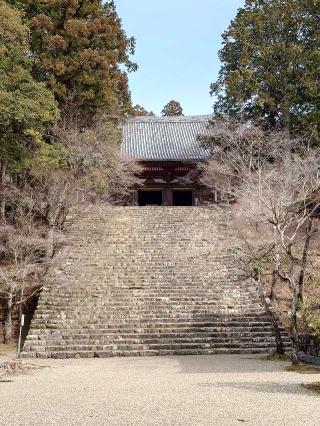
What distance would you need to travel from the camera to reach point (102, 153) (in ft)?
58.3

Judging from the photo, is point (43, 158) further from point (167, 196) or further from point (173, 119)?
point (173, 119)

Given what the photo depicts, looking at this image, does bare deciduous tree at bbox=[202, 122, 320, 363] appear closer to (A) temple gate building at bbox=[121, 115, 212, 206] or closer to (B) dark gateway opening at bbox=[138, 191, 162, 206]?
(A) temple gate building at bbox=[121, 115, 212, 206]

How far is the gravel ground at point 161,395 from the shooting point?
5559 mm

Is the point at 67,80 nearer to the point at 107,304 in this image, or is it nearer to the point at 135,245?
the point at 135,245

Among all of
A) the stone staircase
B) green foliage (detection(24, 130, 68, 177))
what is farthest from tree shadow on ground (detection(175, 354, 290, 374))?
green foliage (detection(24, 130, 68, 177))

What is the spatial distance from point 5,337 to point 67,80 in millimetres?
9214

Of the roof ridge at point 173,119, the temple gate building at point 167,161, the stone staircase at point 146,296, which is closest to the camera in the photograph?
the stone staircase at point 146,296

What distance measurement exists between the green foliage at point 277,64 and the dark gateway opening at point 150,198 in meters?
6.68

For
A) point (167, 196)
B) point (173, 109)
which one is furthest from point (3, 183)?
point (173, 109)

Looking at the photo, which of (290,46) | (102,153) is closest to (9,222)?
(102,153)

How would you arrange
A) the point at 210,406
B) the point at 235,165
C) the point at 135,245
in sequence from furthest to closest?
the point at 235,165 → the point at 135,245 → the point at 210,406

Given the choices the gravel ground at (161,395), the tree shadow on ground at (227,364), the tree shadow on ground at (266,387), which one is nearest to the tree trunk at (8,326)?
the gravel ground at (161,395)

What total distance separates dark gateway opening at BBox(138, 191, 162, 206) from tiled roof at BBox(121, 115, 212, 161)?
6.88 ft

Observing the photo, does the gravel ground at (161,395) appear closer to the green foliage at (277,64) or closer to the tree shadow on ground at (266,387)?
the tree shadow on ground at (266,387)
